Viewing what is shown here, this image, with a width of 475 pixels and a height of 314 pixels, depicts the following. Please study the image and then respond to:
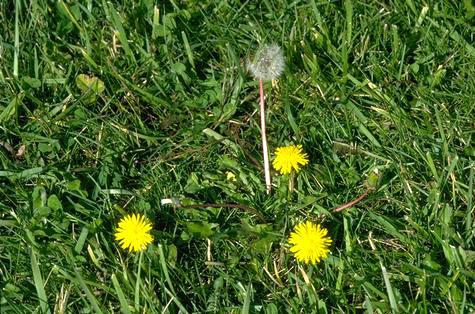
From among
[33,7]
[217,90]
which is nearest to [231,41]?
[217,90]

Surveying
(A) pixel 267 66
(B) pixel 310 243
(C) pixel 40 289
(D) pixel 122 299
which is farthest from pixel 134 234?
(A) pixel 267 66

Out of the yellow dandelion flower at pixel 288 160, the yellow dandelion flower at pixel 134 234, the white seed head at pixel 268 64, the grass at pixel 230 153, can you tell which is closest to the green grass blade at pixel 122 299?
the grass at pixel 230 153

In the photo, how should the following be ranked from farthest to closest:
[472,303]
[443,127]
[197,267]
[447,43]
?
[447,43]
[443,127]
[197,267]
[472,303]

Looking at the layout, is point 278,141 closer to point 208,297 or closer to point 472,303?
point 208,297

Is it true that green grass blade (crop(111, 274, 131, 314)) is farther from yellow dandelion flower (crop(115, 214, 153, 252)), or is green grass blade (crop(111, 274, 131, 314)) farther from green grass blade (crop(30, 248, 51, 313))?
green grass blade (crop(30, 248, 51, 313))

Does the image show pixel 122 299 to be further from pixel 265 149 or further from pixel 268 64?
pixel 268 64

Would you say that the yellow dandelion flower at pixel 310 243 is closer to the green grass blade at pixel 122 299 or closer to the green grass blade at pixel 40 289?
the green grass blade at pixel 122 299
